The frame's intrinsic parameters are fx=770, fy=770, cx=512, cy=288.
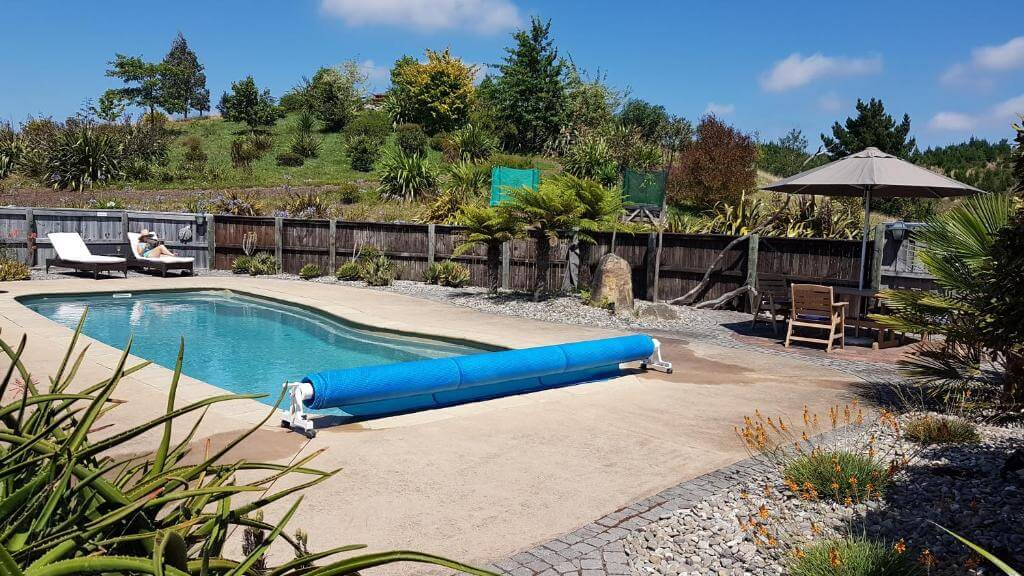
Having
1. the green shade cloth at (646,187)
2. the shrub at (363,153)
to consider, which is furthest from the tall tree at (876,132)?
the shrub at (363,153)

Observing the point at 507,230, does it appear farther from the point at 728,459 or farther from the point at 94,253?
the point at 94,253

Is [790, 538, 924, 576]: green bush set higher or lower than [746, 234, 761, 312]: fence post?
lower

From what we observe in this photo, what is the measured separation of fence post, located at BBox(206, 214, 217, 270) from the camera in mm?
20891

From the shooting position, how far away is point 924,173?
459 inches

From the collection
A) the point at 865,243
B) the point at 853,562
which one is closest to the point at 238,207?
the point at 865,243

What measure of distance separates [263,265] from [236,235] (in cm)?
145

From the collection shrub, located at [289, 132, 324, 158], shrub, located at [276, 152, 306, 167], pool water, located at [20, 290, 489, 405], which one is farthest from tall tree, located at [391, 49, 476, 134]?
pool water, located at [20, 290, 489, 405]

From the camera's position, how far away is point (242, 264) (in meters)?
20.4

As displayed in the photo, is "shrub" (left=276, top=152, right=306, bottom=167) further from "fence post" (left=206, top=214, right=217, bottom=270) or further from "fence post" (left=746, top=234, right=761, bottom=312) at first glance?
"fence post" (left=746, top=234, right=761, bottom=312)

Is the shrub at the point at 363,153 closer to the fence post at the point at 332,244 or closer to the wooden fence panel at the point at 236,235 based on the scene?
the wooden fence panel at the point at 236,235

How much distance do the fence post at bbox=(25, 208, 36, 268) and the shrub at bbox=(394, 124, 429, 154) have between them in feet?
62.9

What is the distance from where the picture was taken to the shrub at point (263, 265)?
2022cm

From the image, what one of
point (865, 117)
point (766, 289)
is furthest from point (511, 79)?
point (766, 289)

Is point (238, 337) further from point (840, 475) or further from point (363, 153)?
point (363, 153)
